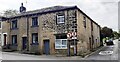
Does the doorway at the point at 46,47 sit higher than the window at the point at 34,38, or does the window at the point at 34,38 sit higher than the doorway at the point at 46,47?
the window at the point at 34,38

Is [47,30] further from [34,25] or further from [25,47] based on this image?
[25,47]

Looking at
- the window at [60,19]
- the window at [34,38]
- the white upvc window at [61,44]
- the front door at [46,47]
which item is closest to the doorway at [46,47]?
the front door at [46,47]

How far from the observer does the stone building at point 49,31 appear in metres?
23.1

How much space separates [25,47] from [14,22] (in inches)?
169

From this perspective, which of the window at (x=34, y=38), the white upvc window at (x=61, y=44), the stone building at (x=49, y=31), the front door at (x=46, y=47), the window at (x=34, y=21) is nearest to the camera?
the stone building at (x=49, y=31)

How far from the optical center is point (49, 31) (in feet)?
80.9

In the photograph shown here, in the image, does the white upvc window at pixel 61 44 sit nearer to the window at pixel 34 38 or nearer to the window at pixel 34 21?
the window at pixel 34 38

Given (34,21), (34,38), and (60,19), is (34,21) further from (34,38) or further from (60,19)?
(60,19)

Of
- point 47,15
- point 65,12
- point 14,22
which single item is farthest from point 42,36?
point 14,22

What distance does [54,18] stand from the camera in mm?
24531

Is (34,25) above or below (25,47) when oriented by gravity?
above

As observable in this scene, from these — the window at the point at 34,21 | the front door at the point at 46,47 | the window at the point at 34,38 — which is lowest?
the front door at the point at 46,47

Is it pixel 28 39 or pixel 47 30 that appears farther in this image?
pixel 28 39

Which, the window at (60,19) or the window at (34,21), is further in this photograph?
the window at (34,21)
